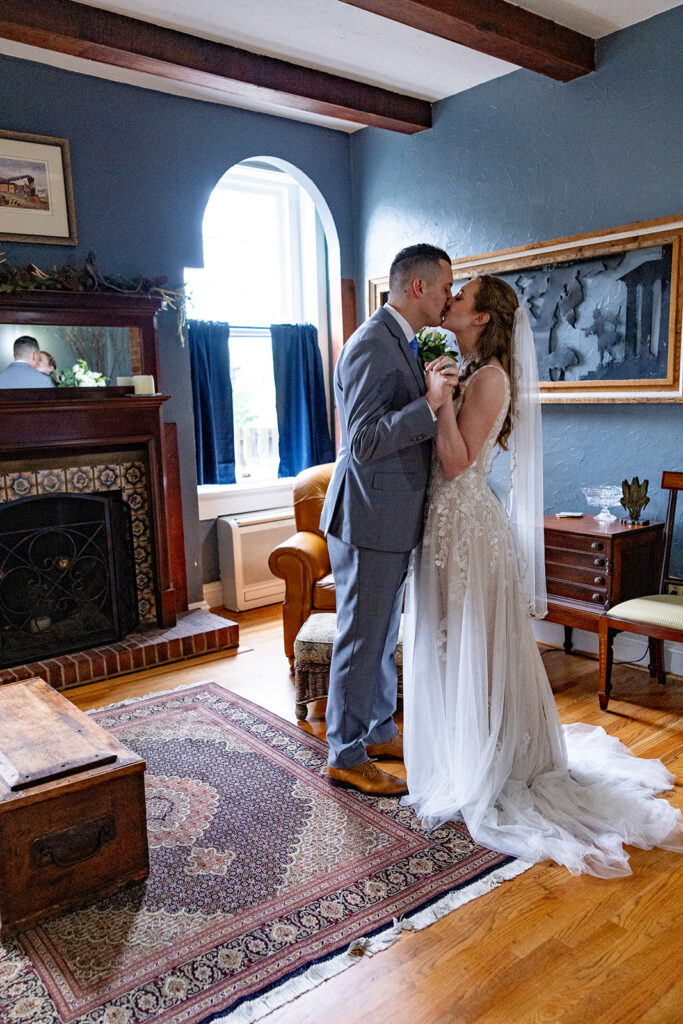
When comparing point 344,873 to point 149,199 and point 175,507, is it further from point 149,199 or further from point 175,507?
point 149,199

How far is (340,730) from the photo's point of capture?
2.58 metres

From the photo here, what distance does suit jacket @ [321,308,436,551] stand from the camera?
7.69ft

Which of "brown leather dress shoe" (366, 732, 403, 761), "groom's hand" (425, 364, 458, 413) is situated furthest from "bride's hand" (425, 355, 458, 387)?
"brown leather dress shoe" (366, 732, 403, 761)

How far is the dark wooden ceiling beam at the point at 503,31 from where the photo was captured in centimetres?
304

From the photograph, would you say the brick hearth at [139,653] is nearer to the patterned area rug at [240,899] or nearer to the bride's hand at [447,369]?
the patterned area rug at [240,899]

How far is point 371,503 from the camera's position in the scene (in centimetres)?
241

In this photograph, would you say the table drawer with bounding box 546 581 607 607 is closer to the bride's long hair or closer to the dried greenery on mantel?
the bride's long hair

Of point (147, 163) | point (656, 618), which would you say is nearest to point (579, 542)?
point (656, 618)

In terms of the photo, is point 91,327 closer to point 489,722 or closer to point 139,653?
point 139,653

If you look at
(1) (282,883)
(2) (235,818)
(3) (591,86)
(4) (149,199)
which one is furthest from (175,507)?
(3) (591,86)

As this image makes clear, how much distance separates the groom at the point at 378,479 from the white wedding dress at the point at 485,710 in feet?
0.36

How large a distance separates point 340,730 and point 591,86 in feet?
10.3

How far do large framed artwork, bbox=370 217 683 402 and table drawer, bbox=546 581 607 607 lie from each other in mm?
907

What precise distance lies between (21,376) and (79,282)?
0.56 m
